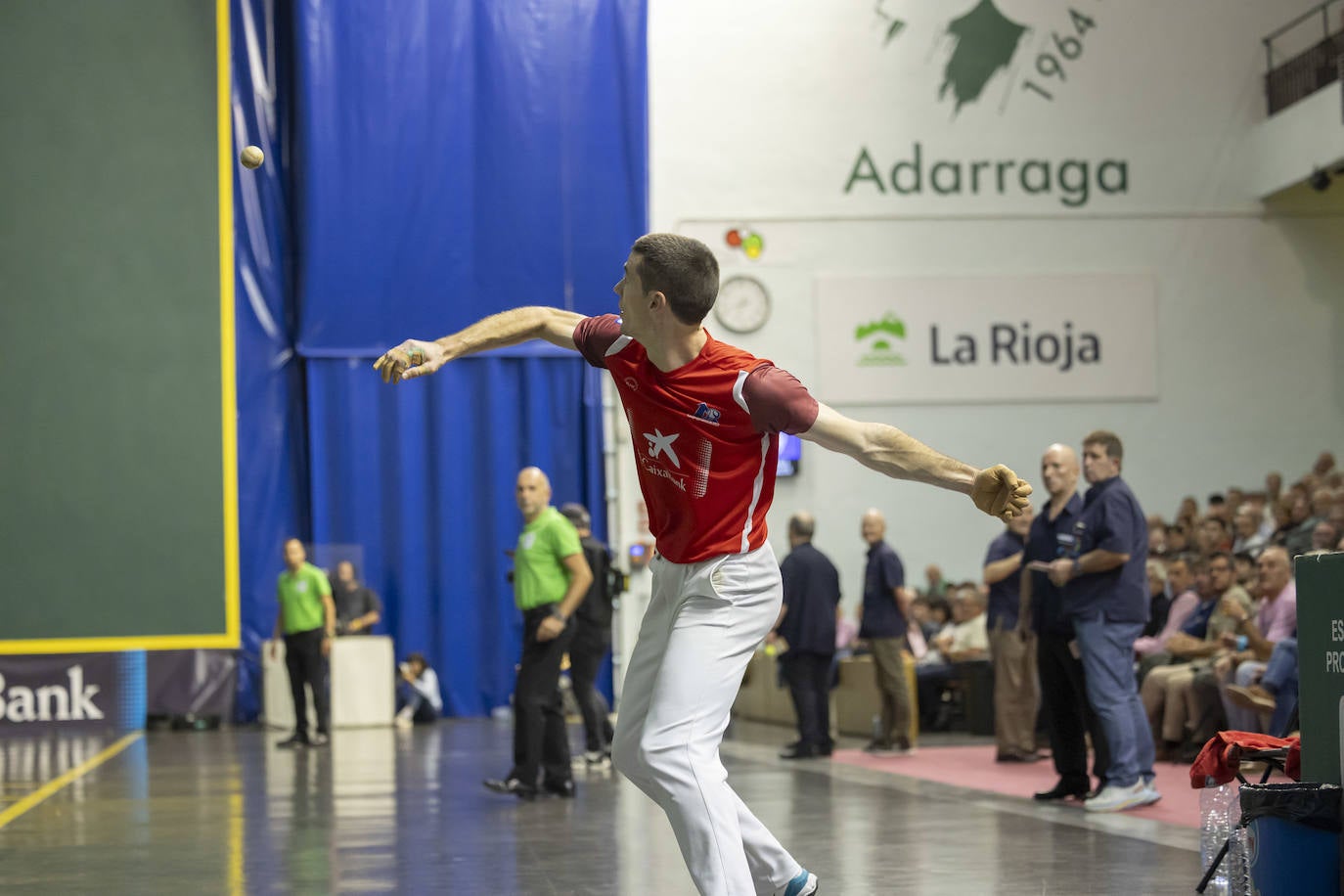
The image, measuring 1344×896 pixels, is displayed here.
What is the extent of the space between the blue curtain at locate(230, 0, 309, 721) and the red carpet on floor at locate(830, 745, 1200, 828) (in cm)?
859

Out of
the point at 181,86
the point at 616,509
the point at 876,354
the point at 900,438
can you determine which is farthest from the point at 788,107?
the point at 900,438

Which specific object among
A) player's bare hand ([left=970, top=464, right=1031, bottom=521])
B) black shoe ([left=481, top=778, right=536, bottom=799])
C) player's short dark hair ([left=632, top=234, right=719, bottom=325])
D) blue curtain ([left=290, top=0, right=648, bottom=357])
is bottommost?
black shoe ([left=481, top=778, right=536, bottom=799])

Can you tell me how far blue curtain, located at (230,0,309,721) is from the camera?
19203 millimetres

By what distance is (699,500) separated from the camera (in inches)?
179

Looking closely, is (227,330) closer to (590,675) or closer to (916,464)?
(590,675)

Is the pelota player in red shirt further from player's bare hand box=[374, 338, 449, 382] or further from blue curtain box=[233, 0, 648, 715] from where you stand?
blue curtain box=[233, 0, 648, 715]

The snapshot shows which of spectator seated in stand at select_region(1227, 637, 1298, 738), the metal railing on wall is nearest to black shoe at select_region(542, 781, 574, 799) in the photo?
spectator seated in stand at select_region(1227, 637, 1298, 738)

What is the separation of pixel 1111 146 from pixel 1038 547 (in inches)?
466

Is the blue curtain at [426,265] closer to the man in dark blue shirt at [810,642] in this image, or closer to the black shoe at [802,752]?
the man in dark blue shirt at [810,642]

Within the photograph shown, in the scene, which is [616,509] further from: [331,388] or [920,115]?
[920,115]

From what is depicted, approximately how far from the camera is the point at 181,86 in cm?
1933

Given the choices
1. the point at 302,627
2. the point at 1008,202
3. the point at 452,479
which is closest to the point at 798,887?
the point at 302,627

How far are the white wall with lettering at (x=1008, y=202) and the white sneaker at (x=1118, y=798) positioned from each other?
34.8ft

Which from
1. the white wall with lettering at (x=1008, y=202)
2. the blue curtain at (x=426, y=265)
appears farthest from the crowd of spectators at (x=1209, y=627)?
the blue curtain at (x=426, y=265)
